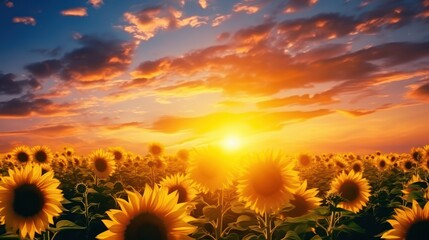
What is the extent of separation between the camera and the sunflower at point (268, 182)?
583 cm

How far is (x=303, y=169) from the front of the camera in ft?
84.9

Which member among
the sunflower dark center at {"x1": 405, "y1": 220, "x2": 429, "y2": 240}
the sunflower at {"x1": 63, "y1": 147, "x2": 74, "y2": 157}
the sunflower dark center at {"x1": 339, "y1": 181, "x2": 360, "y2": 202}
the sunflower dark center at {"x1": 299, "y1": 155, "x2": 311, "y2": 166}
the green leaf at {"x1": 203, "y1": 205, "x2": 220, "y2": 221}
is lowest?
the sunflower dark center at {"x1": 405, "y1": 220, "x2": 429, "y2": 240}

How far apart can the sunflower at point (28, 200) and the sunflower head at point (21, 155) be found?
14377 millimetres

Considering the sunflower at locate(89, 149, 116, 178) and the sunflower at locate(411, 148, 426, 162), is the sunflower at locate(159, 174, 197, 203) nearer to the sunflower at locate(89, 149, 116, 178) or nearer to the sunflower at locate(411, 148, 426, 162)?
the sunflower at locate(89, 149, 116, 178)

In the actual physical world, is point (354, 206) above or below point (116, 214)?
below

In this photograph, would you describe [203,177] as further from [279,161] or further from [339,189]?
[339,189]

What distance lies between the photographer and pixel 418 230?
4.60m

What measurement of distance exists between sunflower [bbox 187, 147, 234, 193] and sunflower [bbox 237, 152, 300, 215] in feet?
3.10

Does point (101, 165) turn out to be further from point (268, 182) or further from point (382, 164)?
point (382, 164)

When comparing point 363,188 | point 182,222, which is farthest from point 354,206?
point 182,222

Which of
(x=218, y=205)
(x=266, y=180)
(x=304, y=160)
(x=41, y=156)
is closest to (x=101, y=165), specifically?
(x=41, y=156)

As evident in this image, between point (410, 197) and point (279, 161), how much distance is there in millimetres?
3845

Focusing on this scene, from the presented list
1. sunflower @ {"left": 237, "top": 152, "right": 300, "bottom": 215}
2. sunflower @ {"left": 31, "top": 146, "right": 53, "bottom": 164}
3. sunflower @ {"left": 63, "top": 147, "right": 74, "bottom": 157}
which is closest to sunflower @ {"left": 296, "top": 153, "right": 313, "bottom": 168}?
sunflower @ {"left": 31, "top": 146, "right": 53, "bottom": 164}

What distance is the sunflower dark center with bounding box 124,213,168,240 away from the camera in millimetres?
4109
